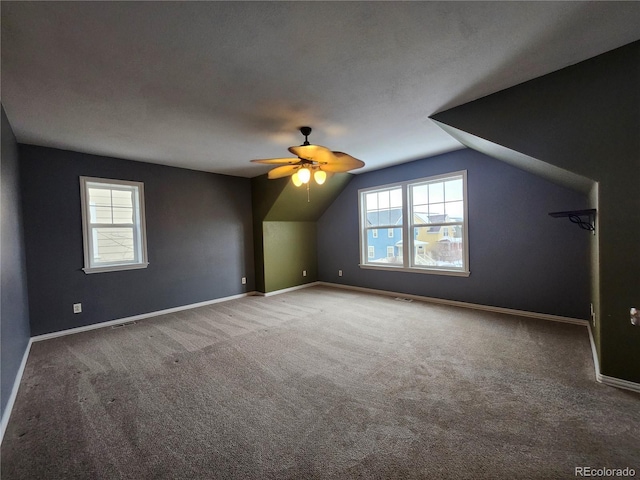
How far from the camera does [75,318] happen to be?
3.55m

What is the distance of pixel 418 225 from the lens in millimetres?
4695

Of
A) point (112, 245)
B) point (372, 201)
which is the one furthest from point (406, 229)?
point (112, 245)

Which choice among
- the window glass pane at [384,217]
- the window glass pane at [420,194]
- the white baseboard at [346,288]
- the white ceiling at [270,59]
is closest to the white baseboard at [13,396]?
the white baseboard at [346,288]

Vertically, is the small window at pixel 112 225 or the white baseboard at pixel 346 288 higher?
the small window at pixel 112 225

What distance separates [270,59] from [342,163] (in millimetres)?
1247

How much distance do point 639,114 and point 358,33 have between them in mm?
2039

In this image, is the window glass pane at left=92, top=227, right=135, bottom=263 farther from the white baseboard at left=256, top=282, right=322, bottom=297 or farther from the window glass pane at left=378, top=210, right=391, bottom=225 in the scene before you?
the window glass pane at left=378, top=210, right=391, bottom=225

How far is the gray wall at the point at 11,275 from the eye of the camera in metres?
2.04

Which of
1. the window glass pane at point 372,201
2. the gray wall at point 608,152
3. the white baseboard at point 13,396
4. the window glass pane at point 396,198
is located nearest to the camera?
the white baseboard at point 13,396

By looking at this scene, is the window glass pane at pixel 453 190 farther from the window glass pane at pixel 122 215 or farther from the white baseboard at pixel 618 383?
the window glass pane at pixel 122 215

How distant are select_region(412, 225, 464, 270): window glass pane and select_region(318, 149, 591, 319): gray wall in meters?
0.20

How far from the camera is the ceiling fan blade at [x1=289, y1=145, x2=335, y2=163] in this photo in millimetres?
2453

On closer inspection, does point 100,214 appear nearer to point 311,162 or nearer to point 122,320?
point 122,320
